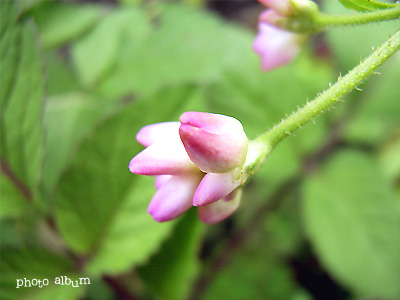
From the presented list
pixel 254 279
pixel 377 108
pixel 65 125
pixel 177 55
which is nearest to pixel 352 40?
pixel 377 108

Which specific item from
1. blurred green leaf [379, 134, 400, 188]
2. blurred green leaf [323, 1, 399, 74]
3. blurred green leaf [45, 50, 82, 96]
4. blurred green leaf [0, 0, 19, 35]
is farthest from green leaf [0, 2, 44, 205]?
blurred green leaf [379, 134, 400, 188]

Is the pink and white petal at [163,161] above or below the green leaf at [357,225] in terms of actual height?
above

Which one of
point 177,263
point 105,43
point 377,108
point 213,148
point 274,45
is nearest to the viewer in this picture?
point 213,148

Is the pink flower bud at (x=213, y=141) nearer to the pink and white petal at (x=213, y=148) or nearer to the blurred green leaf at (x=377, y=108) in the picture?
the pink and white petal at (x=213, y=148)

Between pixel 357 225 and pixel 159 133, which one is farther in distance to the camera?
pixel 357 225

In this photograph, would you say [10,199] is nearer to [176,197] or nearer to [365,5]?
[176,197]

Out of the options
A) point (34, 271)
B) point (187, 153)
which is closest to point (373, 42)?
point (187, 153)

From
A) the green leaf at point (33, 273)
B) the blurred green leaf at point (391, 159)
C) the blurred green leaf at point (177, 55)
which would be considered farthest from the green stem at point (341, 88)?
the blurred green leaf at point (391, 159)
